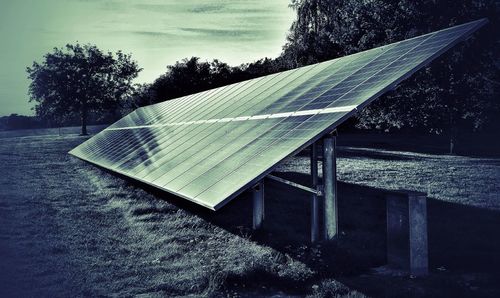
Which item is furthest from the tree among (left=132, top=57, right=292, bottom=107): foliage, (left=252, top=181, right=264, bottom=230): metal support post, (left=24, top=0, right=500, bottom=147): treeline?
(left=252, top=181, right=264, bottom=230): metal support post

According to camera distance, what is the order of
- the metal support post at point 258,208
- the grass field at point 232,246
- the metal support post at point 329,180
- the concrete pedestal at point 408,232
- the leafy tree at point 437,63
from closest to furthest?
the grass field at point 232,246, the concrete pedestal at point 408,232, the metal support post at point 329,180, the metal support post at point 258,208, the leafy tree at point 437,63

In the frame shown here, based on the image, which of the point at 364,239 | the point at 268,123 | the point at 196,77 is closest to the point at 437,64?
the point at 364,239

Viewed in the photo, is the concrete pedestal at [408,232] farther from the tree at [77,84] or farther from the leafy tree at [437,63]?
the tree at [77,84]

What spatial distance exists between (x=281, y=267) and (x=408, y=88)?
23824 mm

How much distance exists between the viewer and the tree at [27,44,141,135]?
74.1 m

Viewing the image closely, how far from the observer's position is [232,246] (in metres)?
9.99

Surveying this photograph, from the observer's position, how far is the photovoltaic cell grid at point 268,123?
7582mm

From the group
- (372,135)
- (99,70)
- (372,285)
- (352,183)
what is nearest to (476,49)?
(352,183)

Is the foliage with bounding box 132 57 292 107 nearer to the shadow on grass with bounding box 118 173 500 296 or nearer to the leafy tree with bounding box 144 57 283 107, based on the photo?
the leafy tree with bounding box 144 57 283 107

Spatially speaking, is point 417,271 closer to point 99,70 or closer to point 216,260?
point 216,260

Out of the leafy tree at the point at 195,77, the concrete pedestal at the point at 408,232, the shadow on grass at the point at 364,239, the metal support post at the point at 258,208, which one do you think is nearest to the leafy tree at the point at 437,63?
the shadow on grass at the point at 364,239

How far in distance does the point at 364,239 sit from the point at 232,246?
327cm

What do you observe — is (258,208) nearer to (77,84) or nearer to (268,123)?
(268,123)

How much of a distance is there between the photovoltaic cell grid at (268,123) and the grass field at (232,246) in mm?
1623
